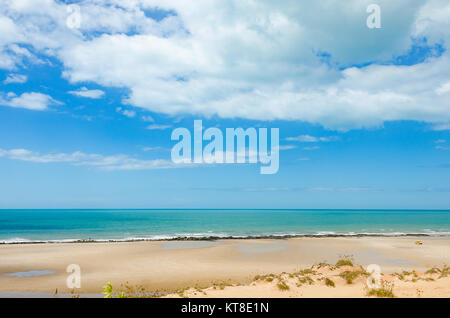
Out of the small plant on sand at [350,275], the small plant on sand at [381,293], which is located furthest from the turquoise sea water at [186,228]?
the small plant on sand at [381,293]

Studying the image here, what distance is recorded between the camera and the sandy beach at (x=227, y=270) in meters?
14.2

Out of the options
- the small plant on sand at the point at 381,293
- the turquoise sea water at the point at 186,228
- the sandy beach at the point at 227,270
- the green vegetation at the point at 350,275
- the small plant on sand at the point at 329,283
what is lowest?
the turquoise sea water at the point at 186,228

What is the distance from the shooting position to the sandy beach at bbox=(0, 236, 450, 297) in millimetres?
14227

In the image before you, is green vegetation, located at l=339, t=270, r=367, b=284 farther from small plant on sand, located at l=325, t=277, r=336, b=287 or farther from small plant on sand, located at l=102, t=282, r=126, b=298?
small plant on sand, located at l=102, t=282, r=126, b=298

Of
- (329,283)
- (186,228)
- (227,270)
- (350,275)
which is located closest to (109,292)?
(227,270)

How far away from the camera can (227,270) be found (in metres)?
22.6

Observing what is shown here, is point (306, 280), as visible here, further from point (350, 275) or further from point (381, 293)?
point (381, 293)

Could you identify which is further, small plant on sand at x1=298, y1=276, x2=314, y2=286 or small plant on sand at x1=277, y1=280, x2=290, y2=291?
small plant on sand at x1=298, y1=276, x2=314, y2=286

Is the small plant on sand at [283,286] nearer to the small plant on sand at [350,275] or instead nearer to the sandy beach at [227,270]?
the sandy beach at [227,270]

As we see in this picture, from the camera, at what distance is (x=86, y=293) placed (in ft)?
55.4

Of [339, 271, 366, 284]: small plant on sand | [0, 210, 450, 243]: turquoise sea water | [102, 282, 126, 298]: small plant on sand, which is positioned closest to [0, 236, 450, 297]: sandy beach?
[339, 271, 366, 284]: small plant on sand
